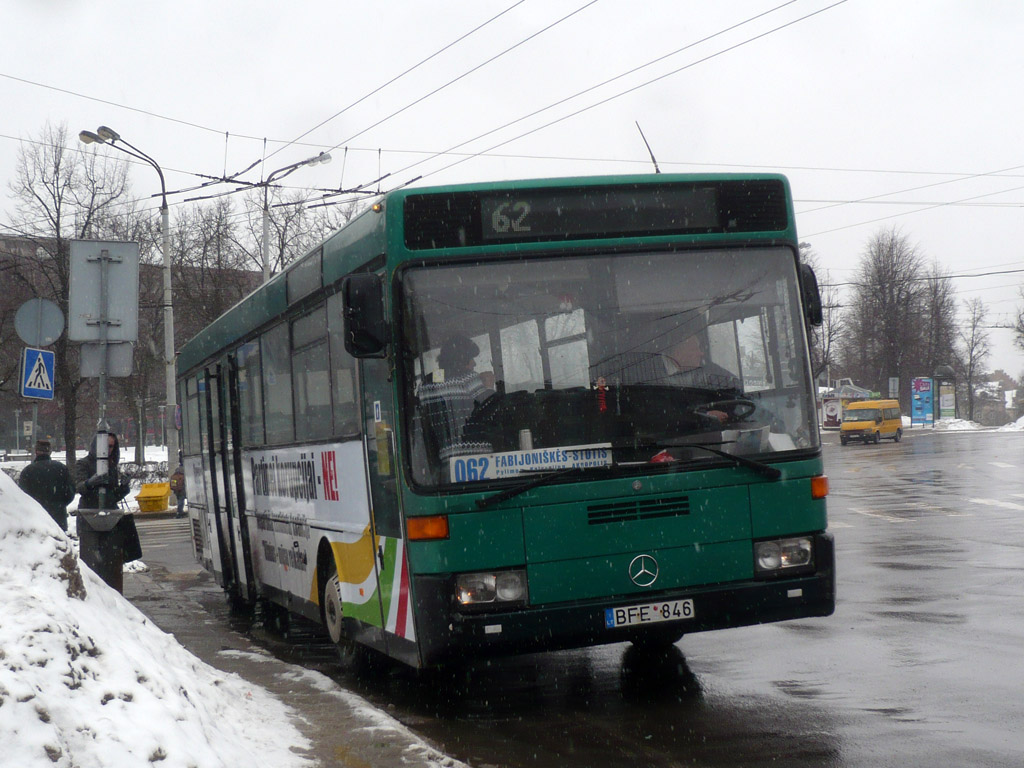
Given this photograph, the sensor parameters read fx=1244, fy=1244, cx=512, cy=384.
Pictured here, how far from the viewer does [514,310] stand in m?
6.74

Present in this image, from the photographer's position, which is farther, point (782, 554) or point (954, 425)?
point (954, 425)

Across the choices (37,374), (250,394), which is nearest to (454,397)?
(250,394)

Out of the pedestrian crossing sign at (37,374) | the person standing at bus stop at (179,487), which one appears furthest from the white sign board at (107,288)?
the person standing at bus stop at (179,487)

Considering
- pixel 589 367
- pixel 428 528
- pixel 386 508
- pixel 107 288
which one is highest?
pixel 107 288

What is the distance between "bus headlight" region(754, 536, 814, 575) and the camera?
6.98 meters

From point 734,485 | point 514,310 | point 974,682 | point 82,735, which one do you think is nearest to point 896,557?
point 974,682

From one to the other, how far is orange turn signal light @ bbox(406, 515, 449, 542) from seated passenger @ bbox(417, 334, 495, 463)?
0.33 metres

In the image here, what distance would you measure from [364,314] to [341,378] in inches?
57.4

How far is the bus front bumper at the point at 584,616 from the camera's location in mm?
6582

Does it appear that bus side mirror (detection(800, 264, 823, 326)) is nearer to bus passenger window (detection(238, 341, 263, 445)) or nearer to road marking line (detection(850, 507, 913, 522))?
bus passenger window (detection(238, 341, 263, 445))

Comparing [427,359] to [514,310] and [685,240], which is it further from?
[685,240]

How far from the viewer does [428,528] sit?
21.7 ft

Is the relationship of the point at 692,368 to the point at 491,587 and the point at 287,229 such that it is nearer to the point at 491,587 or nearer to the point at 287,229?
the point at 491,587

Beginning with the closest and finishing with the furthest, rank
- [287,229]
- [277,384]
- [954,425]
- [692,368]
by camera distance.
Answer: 1. [692,368]
2. [277,384]
3. [287,229]
4. [954,425]
